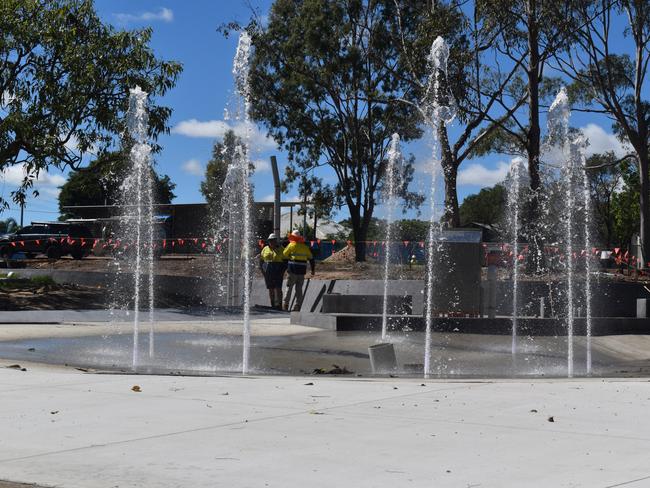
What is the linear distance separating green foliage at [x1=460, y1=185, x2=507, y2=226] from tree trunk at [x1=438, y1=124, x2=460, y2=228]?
6062 cm

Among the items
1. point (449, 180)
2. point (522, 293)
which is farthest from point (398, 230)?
point (522, 293)

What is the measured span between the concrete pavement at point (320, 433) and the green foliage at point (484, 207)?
84.8 meters

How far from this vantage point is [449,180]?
3133 cm

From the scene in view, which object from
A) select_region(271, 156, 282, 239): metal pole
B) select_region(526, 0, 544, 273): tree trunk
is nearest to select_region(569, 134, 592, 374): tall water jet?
select_region(526, 0, 544, 273): tree trunk

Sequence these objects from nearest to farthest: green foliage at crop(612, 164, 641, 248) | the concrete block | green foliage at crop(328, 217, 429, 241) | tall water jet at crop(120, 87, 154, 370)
Result: the concrete block, tall water jet at crop(120, 87, 154, 370), green foliage at crop(328, 217, 429, 241), green foliage at crop(612, 164, 641, 248)

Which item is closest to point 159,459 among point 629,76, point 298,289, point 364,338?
point 364,338

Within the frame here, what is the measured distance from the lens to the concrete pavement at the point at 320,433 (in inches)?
194

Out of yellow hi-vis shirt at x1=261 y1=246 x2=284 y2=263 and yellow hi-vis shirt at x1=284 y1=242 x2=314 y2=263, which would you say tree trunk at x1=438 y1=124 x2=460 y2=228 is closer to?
yellow hi-vis shirt at x1=261 y1=246 x2=284 y2=263

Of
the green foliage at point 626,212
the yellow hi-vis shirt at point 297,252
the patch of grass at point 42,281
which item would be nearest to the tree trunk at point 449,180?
the yellow hi-vis shirt at point 297,252

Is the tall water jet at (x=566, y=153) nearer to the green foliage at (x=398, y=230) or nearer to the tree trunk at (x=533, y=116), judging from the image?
the tree trunk at (x=533, y=116)

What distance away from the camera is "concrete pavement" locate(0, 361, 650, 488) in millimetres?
4934

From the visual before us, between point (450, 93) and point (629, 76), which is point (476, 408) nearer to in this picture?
point (450, 93)

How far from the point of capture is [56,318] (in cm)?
1655

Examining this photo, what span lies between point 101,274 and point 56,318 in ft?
25.8
